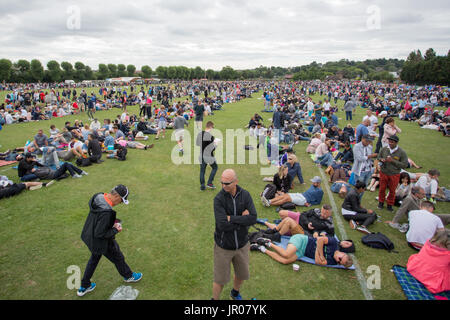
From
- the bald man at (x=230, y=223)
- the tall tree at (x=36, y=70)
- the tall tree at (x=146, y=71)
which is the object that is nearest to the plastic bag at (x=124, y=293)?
the bald man at (x=230, y=223)

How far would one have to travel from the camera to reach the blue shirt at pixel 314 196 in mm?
7145

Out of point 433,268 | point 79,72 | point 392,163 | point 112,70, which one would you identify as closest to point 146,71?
point 112,70

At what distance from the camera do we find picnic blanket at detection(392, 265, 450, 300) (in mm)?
4074

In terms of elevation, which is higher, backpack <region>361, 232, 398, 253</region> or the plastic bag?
backpack <region>361, 232, 398, 253</region>

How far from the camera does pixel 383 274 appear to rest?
464 centimetres

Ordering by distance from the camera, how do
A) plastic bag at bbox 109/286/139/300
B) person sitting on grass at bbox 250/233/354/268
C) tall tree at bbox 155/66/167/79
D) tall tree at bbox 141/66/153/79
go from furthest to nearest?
tall tree at bbox 141/66/153/79 → tall tree at bbox 155/66/167/79 → person sitting on grass at bbox 250/233/354/268 → plastic bag at bbox 109/286/139/300

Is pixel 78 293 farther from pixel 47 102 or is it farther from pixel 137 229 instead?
pixel 47 102

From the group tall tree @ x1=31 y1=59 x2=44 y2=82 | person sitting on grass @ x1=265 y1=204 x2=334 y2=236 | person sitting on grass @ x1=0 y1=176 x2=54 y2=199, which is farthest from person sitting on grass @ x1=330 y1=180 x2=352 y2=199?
tall tree @ x1=31 y1=59 x2=44 y2=82

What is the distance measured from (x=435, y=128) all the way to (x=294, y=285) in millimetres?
20044

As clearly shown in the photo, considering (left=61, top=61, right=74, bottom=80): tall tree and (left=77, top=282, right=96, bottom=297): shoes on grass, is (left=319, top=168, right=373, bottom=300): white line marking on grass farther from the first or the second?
(left=61, top=61, right=74, bottom=80): tall tree

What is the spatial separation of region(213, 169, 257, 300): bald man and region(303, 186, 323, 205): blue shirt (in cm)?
426

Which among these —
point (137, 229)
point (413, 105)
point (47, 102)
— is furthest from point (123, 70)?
point (137, 229)

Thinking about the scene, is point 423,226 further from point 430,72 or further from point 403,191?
point 430,72

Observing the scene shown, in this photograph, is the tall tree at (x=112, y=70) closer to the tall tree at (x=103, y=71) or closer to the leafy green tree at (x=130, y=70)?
the tall tree at (x=103, y=71)
